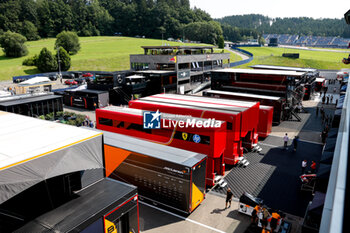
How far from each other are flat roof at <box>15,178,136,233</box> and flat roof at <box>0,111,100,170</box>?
2156 mm

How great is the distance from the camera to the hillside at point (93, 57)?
7225cm

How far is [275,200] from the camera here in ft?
47.4

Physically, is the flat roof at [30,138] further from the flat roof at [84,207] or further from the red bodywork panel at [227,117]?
the red bodywork panel at [227,117]

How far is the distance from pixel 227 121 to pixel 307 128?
15.8m

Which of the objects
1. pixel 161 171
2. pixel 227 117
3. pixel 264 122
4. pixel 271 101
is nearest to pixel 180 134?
pixel 227 117

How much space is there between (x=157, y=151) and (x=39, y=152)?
22.4ft

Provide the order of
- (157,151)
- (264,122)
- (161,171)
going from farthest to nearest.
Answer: (264,122)
(157,151)
(161,171)

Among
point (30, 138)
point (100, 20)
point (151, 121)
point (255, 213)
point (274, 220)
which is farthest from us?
point (100, 20)

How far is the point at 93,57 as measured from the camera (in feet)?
286

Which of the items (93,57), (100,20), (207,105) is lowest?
(207,105)

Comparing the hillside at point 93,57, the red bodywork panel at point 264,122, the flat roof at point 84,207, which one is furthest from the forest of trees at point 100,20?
the flat roof at point 84,207

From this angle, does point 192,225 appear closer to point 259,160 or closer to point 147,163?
point 147,163

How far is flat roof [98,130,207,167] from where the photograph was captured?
1259 cm

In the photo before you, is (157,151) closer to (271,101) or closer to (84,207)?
(84,207)
